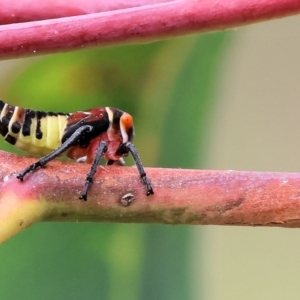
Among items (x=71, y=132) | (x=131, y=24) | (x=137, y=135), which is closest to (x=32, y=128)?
(x=71, y=132)

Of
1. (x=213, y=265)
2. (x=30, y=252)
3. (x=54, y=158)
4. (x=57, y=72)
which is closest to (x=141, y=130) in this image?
(x=57, y=72)

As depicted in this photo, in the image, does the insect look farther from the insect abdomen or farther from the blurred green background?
the blurred green background

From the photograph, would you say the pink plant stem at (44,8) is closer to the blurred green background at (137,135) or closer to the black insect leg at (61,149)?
the black insect leg at (61,149)

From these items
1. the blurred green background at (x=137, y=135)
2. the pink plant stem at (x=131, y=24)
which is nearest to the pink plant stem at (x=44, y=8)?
the pink plant stem at (x=131, y=24)

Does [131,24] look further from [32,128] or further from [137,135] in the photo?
[137,135]

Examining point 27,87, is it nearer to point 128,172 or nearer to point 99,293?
point 99,293

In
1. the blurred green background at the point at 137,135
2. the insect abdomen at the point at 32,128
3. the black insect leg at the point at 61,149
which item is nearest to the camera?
the black insect leg at the point at 61,149
